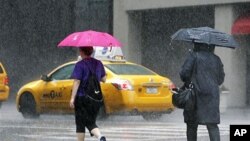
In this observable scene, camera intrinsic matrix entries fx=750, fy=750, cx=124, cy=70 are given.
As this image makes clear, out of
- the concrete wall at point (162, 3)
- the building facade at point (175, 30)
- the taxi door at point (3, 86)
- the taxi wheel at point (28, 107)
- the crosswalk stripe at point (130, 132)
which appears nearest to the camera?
the crosswalk stripe at point (130, 132)

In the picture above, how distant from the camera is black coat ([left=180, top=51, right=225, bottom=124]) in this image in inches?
382

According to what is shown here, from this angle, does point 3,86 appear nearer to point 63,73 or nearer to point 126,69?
point 63,73

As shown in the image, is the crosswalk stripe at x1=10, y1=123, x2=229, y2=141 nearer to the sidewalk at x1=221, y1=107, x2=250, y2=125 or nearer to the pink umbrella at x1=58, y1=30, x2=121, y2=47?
the sidewalk at x1=221, y1=107, x2=250, y2=125

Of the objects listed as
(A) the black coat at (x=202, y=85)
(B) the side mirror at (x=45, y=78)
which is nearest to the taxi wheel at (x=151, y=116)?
(B) the side mirror at (x=45, y=78)

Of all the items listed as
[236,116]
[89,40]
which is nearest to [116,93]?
[236,116]

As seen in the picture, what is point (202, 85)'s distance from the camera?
9758mm

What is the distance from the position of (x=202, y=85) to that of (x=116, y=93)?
7.43 meters

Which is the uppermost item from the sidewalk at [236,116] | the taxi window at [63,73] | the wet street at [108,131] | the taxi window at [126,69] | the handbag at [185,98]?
the handbag at [185,98]

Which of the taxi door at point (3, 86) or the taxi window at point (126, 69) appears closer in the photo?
the taxi window at point (126, 69)

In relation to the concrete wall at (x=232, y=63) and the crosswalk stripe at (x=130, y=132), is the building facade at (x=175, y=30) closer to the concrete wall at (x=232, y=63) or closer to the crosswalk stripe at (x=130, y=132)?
the concrete wall at (x=232, y=63)

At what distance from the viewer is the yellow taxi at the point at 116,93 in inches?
675

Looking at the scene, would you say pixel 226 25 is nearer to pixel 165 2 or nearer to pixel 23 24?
pixel 165 2

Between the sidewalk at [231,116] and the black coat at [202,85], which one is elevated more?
the black coat at [202,85]

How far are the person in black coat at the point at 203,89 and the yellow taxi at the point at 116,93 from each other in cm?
727
